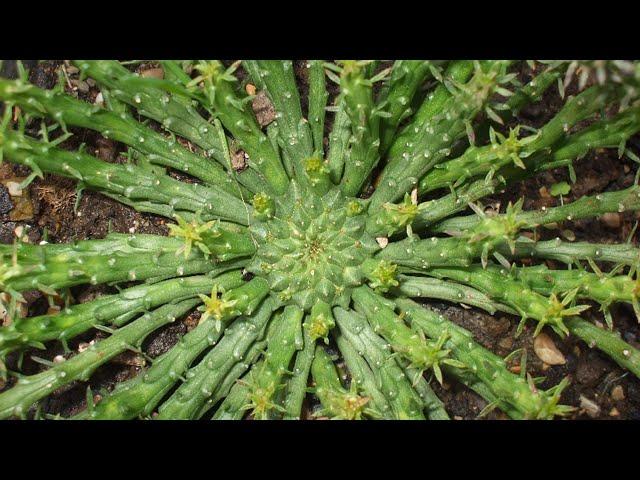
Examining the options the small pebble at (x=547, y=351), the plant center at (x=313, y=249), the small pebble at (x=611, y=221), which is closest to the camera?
the plant center at (x=313, y=249)

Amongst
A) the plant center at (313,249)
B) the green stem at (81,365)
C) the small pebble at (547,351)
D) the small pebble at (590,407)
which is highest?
the plant center at (313,249)

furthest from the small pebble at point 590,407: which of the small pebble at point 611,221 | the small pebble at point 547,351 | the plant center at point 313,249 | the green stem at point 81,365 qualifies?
the green stem at point 81,365

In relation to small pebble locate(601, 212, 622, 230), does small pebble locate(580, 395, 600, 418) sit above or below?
below

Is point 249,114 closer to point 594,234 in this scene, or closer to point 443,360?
point 443,360

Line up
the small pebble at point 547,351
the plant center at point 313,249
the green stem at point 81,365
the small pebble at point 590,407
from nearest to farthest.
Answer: the green stem at point 81,365
the plant center at point 313,249
the small pebble at point 590,407
the small pebble at point 547,351

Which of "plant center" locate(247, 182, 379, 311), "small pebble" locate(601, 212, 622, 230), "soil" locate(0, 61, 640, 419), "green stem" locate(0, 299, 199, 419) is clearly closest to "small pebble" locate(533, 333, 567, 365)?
"soil" locate(0, 61, 640, 419)

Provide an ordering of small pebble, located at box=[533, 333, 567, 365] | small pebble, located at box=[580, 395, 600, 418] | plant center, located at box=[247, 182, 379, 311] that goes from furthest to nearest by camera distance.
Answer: small pebble, located at box=[533, 333, 567, 365] → small pebble, located at box=[580, 395, 600, 418] → plant center, located at box=[247, 182, 379, 311]

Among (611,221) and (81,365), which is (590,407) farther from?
(81,365)

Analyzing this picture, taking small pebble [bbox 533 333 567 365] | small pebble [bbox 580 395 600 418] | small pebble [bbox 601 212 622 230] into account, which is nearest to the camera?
small pebble [bbox 580 395 600 418]

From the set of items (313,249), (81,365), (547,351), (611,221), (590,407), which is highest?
(313,249)

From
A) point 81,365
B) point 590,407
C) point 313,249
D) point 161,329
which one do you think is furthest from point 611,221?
point 81,365

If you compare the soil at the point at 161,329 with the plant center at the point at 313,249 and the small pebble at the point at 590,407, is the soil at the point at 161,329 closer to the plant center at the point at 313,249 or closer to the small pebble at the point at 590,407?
the small pebble at the point at 590,407

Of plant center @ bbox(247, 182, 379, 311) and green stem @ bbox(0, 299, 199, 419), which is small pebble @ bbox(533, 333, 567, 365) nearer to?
plant center @ bbox(247, 182, 379, 311)

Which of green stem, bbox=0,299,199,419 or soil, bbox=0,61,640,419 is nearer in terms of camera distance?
green stem, bbox=0,299,199,419
